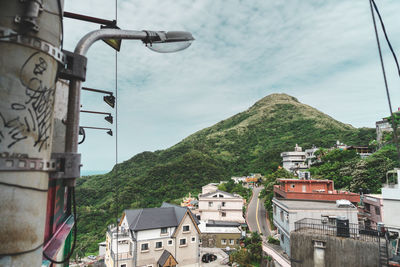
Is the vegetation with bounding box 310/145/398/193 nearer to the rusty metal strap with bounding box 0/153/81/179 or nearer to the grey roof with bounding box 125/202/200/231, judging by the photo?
the grey roof with bounding box 125/202/200/231

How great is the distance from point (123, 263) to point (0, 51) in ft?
71.7

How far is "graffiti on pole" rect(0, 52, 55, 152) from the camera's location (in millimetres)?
1752

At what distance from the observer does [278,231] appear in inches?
751

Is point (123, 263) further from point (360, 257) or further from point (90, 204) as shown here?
point (90, 204)

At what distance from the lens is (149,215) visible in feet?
71.9

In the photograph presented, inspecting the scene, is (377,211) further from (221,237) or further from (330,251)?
(221,237)

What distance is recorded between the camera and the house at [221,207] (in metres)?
32.6

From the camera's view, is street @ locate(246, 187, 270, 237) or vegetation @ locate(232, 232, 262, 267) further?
street @ locate(246, 187, 270, 237)

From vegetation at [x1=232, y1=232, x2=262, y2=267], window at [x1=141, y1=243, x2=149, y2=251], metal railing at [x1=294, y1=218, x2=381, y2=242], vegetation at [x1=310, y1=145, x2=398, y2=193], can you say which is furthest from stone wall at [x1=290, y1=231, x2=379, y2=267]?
vegetation at [x1=310, y1=145, x2=398, y2=193]

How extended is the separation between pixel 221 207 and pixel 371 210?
18.5 m

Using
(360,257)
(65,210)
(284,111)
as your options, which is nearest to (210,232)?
(360,257)

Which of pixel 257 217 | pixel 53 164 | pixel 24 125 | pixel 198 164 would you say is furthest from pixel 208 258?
pixel 198 164

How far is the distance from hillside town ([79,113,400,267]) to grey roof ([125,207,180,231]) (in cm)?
9

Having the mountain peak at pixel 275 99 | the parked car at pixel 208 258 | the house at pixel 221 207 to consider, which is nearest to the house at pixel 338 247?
the parked car at pixel 208 258
